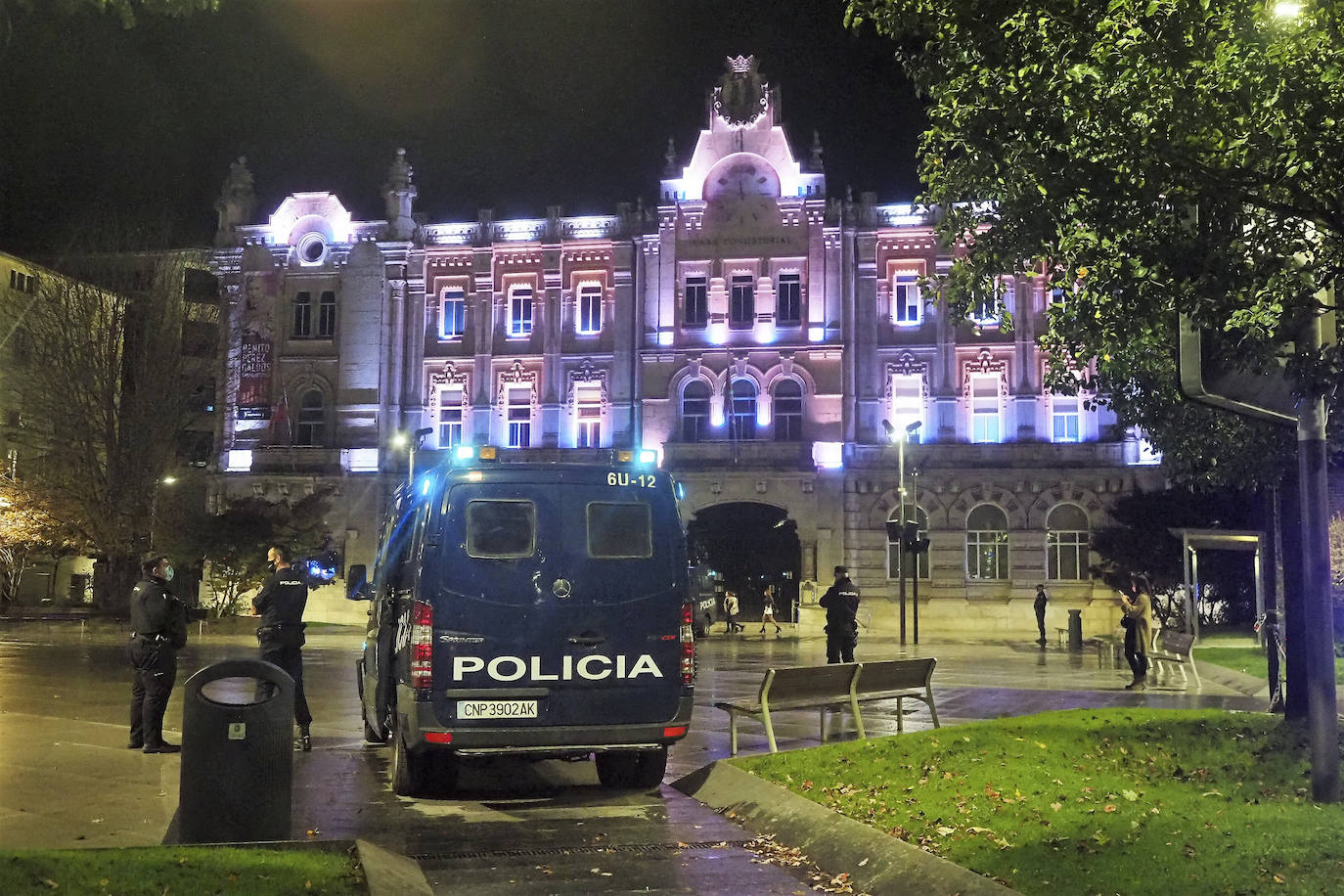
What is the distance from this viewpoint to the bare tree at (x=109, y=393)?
39781 mm

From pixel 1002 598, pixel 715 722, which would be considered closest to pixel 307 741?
pixel 715 722

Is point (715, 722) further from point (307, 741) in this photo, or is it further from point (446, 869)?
point (446, 869)

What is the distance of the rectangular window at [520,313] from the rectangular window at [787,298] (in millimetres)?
9296

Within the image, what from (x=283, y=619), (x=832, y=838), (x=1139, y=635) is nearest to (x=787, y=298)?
(x=1139, y=635)

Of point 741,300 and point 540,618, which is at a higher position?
point 741,300

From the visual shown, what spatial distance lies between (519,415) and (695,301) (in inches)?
304

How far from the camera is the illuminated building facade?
141 ft

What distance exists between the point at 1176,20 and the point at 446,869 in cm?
758

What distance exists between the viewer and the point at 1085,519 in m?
42.7

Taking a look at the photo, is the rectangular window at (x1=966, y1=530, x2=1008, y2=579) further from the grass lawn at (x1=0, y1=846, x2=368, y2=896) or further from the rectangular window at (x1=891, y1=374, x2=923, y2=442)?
the grass lawn at (x1=0, y1=846, x2=368, y2=896)

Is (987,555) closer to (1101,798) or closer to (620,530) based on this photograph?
(620,530)

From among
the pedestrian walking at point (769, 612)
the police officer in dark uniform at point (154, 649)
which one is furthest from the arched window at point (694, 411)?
the police officer in dark uniform at point (154, 649)

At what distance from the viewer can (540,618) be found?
389 inches

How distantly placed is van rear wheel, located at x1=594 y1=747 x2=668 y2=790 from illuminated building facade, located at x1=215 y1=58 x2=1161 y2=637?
2974cm
